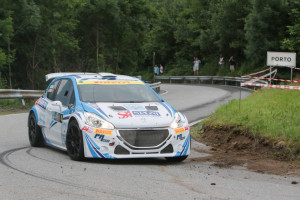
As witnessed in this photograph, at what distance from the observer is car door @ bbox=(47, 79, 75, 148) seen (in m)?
10.4

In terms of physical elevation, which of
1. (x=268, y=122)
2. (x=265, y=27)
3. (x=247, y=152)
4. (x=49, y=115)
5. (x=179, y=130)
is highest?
(x=265, y=27)

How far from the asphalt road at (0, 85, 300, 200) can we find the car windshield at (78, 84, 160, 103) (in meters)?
1.14

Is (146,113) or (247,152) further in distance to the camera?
(247,152)

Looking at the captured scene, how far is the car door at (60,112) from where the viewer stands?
1042cm

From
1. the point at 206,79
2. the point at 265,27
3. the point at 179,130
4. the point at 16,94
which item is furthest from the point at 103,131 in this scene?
the point at 206,79

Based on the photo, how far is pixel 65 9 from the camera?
47.7m

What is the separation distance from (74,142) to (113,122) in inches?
33.1

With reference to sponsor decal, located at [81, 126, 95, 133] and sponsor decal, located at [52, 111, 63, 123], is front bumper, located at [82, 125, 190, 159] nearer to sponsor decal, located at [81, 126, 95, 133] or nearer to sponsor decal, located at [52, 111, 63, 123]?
sponsor decal, located at [81, 126, 95, 133]

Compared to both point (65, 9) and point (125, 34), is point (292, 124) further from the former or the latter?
point (125, 34)

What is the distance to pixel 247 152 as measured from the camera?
1152 cm

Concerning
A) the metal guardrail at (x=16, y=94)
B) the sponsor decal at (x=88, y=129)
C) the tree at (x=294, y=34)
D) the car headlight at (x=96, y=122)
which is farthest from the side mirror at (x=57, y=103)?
the tree at (x=294, y=34)

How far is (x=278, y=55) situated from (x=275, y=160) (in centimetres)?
1711

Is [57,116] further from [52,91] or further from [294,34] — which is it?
[294,34]

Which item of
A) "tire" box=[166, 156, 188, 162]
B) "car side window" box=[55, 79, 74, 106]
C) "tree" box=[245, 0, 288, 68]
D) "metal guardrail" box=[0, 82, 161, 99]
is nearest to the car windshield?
"car side window" box=[55, 79, 74, 106]
